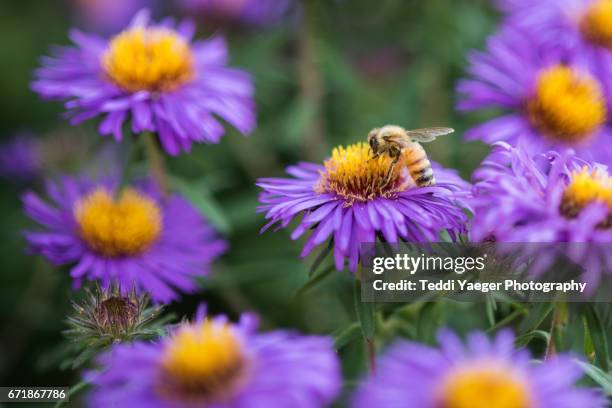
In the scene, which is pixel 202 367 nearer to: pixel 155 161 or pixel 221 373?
pixel 221 373

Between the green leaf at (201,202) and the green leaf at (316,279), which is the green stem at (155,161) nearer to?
the green leaf at (201,202)

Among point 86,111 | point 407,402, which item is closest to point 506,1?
point 86,111

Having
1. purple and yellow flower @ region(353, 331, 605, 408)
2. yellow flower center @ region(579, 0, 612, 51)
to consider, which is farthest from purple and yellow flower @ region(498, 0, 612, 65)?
purple and yellow flower @ region(353, 331, 605, 408)

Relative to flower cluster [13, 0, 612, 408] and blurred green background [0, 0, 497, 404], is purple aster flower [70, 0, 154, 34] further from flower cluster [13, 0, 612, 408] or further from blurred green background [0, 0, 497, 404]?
flower cluster [13, 0, 612, 408]

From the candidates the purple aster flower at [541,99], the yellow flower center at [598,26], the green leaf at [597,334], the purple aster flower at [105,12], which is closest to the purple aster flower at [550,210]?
the green leaf at [597,334]

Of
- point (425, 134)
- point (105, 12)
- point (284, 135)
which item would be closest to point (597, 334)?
point (425, 134)

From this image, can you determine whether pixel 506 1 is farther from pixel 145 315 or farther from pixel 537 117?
pixel 145 315
